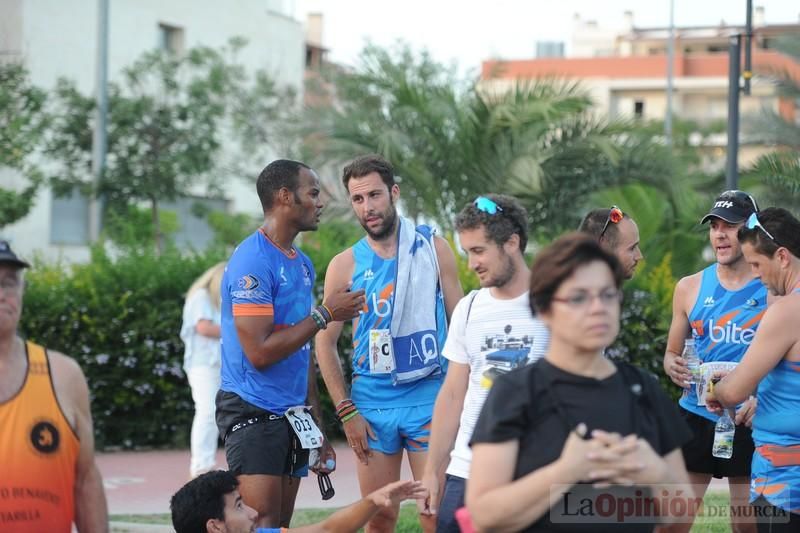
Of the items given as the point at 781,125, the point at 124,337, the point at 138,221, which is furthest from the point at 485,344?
the point at 138,221

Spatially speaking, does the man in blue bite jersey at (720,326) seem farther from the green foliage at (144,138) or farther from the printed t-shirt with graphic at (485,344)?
the green foliage at (144,138)

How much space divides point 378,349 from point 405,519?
2.87 metres

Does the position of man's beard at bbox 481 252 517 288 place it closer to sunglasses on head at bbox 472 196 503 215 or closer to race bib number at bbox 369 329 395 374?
sunglasses on head at bbox 472 196 503 215

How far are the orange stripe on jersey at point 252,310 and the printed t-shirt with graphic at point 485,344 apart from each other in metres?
1.24

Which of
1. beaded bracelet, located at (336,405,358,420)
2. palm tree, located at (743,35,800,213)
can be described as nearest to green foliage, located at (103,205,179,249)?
palm tree, located at (743,35,800,213)

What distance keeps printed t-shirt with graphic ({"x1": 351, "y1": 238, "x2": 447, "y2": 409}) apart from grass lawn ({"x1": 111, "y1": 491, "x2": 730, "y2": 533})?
7.71 feet

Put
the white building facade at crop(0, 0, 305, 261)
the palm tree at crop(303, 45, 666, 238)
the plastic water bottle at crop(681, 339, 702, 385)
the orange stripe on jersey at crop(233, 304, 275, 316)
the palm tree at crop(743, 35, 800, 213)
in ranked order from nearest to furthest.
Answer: the orange stripe on jersey at crop(233, 304, 275, 316) < the plastic water bottle at crop(681, 339, 702, 385) < the palm tree at crop(743, 35, 800, 213) < the palm tree at crop(303, 45, 666, 238) < the white building facade at crop(0, 0, 305, 261)

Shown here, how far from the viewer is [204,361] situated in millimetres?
11070

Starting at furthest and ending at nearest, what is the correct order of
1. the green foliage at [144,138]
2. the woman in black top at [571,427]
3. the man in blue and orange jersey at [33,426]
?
1. the green foliage at [144,138]
2. the man in blue and orange jersey at [33,426]
3. the woman in black top at [571,427]

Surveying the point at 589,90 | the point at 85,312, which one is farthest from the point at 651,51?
the point at 85,312

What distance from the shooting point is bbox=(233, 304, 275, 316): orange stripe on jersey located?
20.7ft

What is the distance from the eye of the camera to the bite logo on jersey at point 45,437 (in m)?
4.22

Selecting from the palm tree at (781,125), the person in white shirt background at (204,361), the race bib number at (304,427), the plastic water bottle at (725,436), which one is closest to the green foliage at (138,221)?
the palm tree at (781,125)

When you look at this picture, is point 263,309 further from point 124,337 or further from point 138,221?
point 138,221
